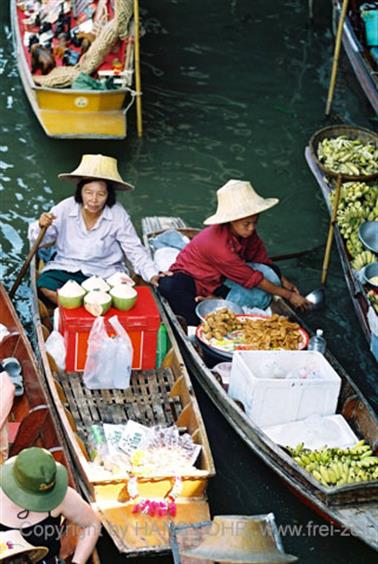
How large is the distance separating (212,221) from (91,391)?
5.01 feet

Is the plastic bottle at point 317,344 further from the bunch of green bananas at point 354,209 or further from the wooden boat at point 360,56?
the wooden boat at point 360,56

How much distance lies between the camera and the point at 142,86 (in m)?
11.8

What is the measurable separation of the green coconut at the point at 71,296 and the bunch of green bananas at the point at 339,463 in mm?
1612

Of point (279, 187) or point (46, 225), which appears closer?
point (46, 225)

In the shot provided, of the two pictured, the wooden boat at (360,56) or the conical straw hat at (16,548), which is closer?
the conical straw hat at (16,548)

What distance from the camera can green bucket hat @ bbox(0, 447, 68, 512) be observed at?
3934 millimetres

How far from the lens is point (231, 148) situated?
1071cm

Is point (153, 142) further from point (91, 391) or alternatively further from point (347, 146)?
point (91, 391)

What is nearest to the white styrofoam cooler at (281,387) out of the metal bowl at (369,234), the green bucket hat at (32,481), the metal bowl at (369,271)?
the metal bowl at (369,271)

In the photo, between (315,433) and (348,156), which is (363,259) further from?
(315,433)

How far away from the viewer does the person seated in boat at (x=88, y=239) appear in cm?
687

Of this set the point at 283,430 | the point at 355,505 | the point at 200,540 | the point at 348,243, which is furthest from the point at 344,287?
the point at 200,540

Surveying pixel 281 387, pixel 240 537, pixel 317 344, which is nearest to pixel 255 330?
pixel 317 344

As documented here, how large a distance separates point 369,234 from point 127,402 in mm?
2918
